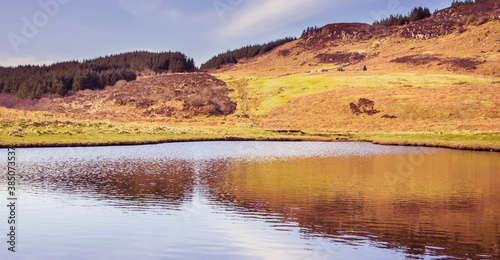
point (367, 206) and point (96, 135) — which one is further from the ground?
point (96, 135)

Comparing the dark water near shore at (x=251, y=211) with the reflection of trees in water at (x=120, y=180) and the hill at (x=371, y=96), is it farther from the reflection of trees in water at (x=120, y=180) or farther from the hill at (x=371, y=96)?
the hill at (x=371, y=96)

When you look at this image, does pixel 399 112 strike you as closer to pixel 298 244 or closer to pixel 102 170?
pixel 102 170

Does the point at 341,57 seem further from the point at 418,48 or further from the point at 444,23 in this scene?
the point at 444,23

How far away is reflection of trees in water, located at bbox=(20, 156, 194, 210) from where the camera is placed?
20.3 meters

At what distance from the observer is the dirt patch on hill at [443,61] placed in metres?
115

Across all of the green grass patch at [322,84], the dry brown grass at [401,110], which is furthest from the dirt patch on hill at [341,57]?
the dry brown grass at [401,110]

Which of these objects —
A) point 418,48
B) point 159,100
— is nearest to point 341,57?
point 418,48

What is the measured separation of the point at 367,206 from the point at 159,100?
101440 mm

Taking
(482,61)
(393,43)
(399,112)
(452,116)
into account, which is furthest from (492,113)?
(393,43)

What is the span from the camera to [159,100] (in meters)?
114

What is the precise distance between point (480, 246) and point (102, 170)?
2498cm

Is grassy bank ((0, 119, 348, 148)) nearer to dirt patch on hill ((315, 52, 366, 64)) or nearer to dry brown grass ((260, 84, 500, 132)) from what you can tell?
dry brown grass ((260, 84, 500, 132))

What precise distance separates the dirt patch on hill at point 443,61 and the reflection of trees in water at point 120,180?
359 ft

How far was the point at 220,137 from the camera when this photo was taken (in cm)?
6375
